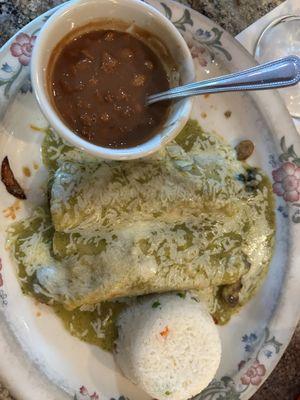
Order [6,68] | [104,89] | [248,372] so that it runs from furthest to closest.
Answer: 1. [248,372]
2. [6,68]
3. [104,89]

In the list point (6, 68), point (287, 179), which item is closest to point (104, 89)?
point (6, 68)

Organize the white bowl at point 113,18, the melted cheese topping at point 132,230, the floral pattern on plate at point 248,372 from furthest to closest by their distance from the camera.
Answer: the floral pattern on plate at point 248,372 → the melted cheese topping at point 132,230 → the white bowl at point 113,18

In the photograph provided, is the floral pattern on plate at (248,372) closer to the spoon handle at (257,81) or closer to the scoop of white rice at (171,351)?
the scoop of white rice at (171,351)

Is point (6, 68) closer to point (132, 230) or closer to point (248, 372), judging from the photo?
point (132, 230)

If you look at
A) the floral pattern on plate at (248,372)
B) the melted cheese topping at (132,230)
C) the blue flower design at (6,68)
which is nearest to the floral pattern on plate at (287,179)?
the melted cheese topping at (132,230)

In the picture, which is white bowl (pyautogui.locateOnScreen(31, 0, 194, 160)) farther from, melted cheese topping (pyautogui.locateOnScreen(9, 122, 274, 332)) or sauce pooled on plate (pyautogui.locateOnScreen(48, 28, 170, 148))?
melted cheese topping (pyautogui.locateOnScreen(9, 122, 274, 332))

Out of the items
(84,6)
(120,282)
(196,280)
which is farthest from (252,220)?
(84,6)
